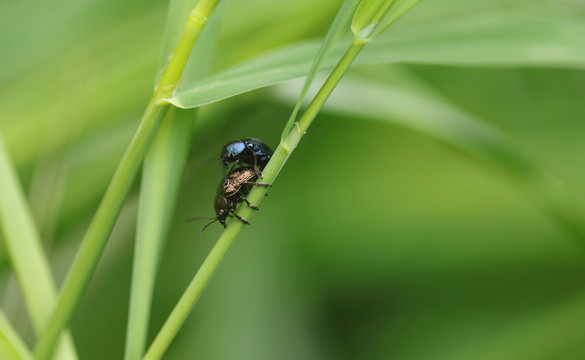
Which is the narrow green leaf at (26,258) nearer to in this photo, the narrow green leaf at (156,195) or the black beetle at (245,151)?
the narrow green leaf at (156,195)

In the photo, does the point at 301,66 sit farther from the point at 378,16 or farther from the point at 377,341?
the point at 377,341

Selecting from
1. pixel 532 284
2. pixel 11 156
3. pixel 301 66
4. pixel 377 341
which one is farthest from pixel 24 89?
pixel 532 284

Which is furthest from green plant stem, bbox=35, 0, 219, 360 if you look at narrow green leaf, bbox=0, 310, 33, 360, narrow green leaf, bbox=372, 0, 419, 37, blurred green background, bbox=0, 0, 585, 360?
blurred green background, bbox=0, 0, 585, 360

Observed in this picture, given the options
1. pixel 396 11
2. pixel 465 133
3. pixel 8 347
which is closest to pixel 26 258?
pixel 8 347

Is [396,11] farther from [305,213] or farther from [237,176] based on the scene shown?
[305,213]

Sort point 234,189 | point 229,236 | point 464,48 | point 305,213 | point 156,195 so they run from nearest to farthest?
point 229,236 < point 156,195 < point 464,48 < point 234,189 < point 305,213

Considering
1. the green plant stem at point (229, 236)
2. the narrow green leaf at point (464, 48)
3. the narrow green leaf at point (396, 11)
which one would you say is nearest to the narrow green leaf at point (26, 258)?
the green plant stem at point (229, 236)
